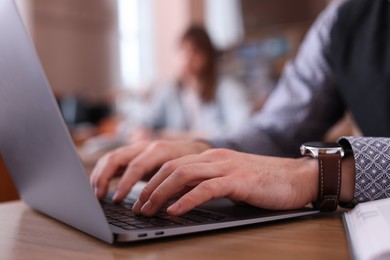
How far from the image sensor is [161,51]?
5.10m

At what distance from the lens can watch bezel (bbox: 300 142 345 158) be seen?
60cm

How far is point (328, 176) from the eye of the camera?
0.59 metres

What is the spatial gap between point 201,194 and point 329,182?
158mm

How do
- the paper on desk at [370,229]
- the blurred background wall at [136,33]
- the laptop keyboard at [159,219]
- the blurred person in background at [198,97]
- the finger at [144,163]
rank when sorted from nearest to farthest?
the paper on desk at [370,229] < the laptop keyboard at [159,219] < the finger at [144,163] < the blurred person in background at [198,97] < the blurred background wall at [136,33]

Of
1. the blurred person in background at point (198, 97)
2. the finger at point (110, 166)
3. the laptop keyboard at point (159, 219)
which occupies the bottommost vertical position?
the blurred person in background at point (198, 97)

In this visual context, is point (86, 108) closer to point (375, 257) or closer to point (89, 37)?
point (89, 37)

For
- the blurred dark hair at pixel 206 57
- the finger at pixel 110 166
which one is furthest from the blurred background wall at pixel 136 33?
the finger at pixel 110 166

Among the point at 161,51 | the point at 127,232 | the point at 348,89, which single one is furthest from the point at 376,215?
the point at 161,51


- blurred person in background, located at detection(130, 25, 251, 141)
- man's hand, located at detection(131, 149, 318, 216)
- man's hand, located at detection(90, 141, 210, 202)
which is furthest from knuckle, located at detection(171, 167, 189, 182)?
blurred person in background, located at detection(130, 25, 251, 141)

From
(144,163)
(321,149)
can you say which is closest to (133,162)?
(144,163)

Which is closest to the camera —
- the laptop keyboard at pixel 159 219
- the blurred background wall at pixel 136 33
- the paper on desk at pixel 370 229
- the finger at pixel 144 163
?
the paper on desk at pixel 370 229

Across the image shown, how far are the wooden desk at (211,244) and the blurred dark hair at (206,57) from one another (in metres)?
2.72

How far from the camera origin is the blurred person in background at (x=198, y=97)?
324cm

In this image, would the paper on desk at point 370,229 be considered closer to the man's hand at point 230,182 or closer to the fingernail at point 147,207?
the man's hand at point 230,182
